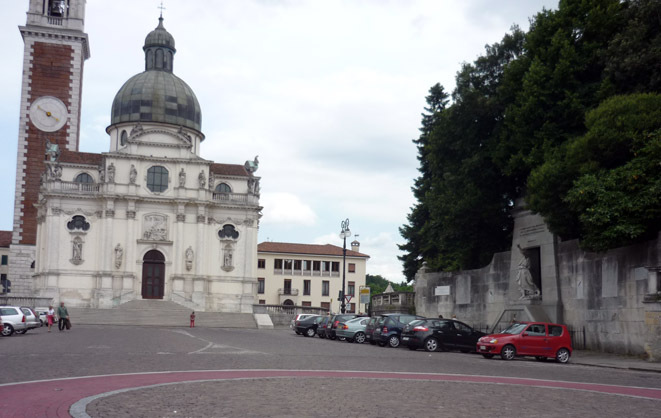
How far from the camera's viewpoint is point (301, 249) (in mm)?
94875

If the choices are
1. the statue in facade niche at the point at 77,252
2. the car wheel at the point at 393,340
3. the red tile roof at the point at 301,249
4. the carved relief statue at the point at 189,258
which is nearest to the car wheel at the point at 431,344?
the car wheel at the point at 393,340

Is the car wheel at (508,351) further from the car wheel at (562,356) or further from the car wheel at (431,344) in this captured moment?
the car wheel at (431,344)

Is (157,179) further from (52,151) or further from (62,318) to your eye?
(62,318)

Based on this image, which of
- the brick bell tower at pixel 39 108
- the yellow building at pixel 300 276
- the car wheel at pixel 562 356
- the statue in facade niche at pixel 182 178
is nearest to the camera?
the car wheel at pixel 562 356

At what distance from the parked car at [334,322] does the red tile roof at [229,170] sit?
3195 centimetres

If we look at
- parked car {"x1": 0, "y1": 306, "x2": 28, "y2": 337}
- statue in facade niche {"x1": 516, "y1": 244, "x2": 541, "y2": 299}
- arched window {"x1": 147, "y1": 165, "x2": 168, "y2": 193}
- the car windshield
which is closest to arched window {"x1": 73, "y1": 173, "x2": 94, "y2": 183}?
arched window {"x1": 147, "y1": 165, "x2": 168, "y2": 193}

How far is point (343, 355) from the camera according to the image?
22.8 meters

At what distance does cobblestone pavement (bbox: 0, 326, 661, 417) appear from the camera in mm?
10125

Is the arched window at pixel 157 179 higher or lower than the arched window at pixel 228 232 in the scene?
higher

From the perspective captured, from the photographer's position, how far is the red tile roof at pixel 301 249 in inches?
3681

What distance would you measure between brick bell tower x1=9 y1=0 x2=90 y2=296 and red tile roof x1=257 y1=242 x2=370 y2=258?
32209 mm

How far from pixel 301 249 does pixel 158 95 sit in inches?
1337

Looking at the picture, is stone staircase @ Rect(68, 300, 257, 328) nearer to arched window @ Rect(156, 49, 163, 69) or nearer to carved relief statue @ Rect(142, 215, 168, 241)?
carved relief statue @ Rect(142, 215, 168, 241)

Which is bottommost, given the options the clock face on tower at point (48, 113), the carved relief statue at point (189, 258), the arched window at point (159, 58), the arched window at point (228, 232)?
the carved relief statue at point (189, 258)
